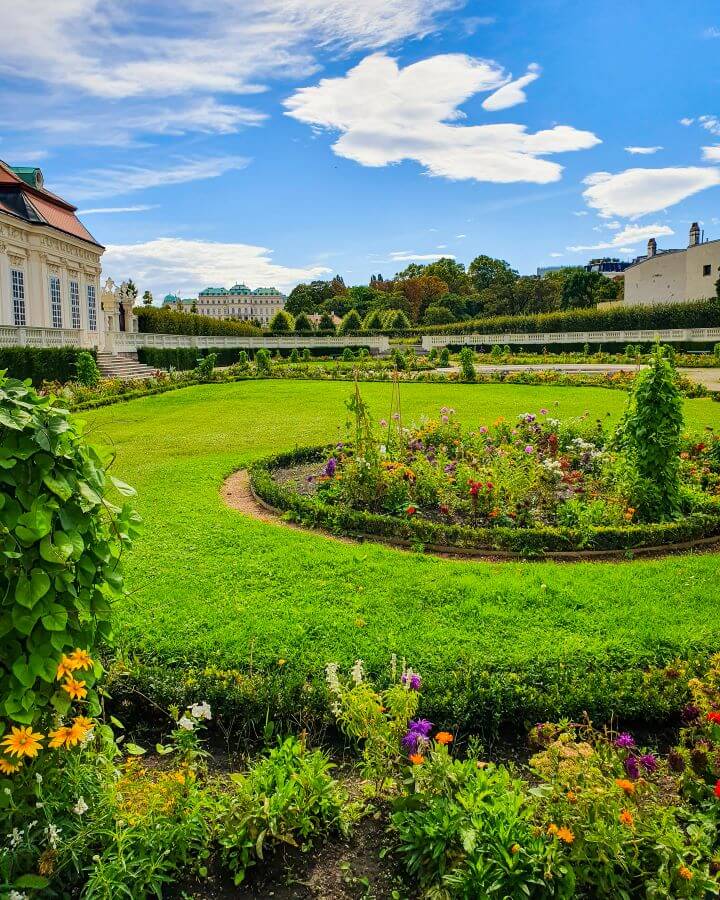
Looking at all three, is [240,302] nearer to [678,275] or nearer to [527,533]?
[678,275]

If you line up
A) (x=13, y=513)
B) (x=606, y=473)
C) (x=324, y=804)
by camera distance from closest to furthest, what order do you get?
(x=13, y=513)
(x=324, y=804)
(x=606, y=473)

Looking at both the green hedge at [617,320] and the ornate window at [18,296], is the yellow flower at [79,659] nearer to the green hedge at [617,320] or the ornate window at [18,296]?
the ornate window at [18,296]

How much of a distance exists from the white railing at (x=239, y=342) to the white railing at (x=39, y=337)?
14.3 ft

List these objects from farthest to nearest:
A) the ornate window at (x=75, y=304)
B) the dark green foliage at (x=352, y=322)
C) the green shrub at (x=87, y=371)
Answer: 1. the dark green foliage at (x=352, y=322)
2. the ornate window at (x=75, y=304)
3. the green shrub at (x=87, y=371)

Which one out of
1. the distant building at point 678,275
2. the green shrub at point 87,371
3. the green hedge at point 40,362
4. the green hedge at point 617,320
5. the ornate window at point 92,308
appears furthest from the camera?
the distant building at point 678,275

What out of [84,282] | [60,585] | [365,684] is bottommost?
[365,684]

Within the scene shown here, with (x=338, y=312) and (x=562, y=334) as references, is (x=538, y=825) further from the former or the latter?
(x=338, y=312)

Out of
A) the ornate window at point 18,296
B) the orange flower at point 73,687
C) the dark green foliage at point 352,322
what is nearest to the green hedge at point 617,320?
the dark green foliage at point 352,322

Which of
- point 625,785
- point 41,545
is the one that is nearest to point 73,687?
point 41,545

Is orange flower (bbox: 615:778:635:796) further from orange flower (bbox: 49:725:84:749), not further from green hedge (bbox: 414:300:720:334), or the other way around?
green hedge (bbox: 414:300:720:334)

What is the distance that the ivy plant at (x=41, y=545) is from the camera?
2.17m

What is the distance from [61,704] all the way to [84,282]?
39199 millimetres

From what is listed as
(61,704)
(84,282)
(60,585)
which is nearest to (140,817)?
(61,704)

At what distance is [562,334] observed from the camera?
4222 cm
